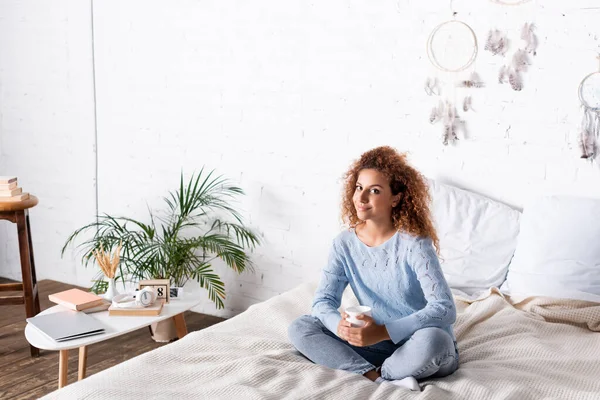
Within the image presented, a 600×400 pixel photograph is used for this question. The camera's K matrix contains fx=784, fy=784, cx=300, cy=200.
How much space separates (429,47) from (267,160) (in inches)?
Answer: 37.4

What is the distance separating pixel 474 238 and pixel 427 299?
0.84 m

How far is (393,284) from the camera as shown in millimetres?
2262

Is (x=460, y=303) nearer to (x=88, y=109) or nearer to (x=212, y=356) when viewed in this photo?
(x=212, y=356)

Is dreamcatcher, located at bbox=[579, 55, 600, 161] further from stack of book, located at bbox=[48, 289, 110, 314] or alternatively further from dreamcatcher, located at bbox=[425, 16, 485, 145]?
stack of book, located at bbox=[48, 289, 110, 314]

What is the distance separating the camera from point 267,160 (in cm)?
365

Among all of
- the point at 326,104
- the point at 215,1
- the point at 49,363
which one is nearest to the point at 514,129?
the point at 326,104

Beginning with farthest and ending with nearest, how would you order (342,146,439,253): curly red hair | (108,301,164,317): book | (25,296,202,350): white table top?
(108,301,164,317): book < (25,296,202,350): white table top < (342,146,439,253): curly red hair

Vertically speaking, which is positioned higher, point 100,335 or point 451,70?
point 451,70


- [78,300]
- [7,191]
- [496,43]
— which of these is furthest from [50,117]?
[496,43]

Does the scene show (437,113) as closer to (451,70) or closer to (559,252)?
(451,70)

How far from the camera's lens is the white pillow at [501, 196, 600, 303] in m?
2.67

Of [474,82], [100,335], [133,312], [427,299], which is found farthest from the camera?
[474,82]

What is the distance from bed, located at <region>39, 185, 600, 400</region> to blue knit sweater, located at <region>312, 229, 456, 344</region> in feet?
0.52

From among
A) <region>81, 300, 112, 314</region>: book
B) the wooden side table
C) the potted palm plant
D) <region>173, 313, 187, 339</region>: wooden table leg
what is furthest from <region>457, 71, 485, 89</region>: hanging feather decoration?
the wooden side table
